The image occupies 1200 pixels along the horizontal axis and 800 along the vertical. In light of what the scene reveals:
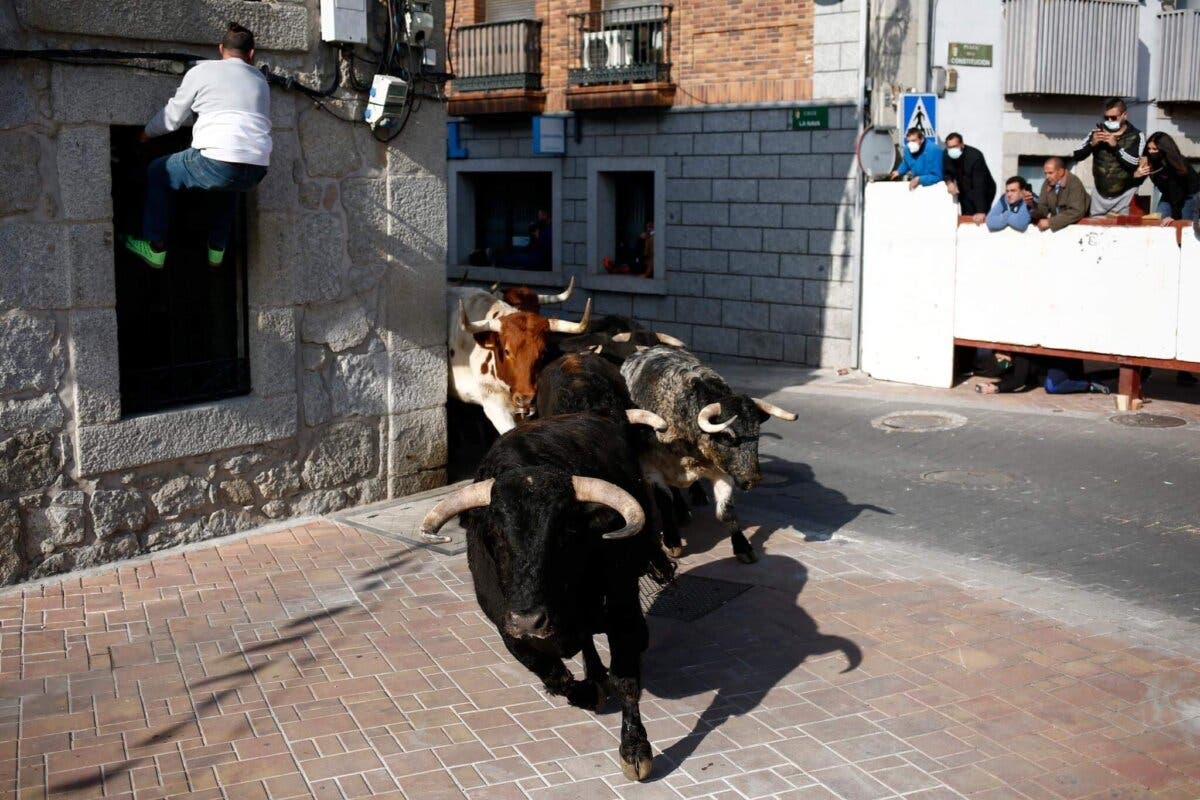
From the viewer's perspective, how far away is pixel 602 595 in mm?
5629

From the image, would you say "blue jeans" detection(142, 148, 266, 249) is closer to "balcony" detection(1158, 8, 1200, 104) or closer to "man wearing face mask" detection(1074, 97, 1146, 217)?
"man wearing face mask" detection(1074, 97, 1146, 217)

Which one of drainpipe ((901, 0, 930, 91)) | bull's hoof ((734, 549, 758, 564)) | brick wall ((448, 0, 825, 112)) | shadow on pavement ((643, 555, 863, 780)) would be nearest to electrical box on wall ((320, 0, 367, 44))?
bull's hoof ((734, 549, 758, 564))

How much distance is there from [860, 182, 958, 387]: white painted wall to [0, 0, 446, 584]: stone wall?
644 cm

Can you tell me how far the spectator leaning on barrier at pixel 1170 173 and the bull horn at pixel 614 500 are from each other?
10085 mm

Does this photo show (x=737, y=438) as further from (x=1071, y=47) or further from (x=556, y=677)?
(x=1071, y=47)

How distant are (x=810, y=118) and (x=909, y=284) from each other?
273cm

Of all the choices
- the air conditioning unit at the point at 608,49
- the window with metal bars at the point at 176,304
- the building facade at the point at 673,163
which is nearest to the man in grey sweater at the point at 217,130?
the window with metal bars at the point at 176,304

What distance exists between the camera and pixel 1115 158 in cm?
1415

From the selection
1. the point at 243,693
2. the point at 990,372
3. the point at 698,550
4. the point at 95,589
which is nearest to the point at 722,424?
→ the point at 698,550

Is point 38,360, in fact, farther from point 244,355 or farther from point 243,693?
point 243,693

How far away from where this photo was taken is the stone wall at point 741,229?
1602cm

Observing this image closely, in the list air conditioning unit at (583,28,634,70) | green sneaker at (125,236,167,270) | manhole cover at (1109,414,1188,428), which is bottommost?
manhole cover at (1109,414,1188,428)

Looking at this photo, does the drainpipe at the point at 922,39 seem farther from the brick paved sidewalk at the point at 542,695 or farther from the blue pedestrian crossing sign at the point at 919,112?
the brick paved sidewalk at the point at 542,695

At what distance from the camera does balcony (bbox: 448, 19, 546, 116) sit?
19.8m
